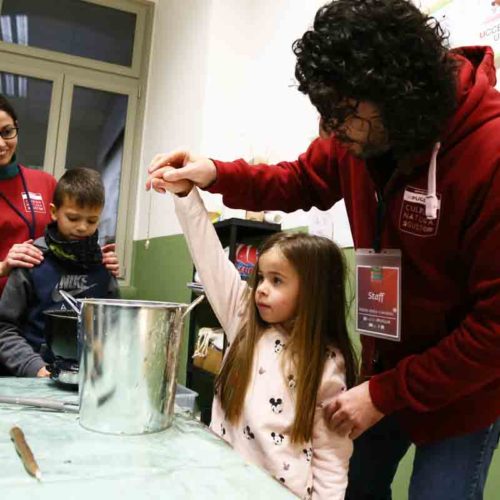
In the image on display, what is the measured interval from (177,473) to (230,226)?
4.95 feet

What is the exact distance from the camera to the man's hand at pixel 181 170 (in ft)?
3.15

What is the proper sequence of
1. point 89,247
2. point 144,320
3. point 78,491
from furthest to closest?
point 89,247 < point 144,320 < point 78,491

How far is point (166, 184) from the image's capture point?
0.97 metres

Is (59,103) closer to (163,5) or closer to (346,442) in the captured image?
(163,5)

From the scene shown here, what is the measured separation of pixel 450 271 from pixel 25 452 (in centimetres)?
68

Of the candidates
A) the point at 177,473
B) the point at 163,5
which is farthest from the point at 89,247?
the point at 163,5

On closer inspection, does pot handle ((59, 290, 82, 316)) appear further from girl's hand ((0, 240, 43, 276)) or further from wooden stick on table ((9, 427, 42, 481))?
girl's hand ((0, 240, 43, 276))

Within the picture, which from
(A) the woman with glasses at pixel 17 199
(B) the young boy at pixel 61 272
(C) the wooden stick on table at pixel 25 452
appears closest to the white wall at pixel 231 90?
(B) the young boy at pixel 61 272

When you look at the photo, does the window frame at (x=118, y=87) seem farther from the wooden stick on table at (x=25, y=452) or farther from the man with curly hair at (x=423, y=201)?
the wooden stick on table at (x=25, y=452)

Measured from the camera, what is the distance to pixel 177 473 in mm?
554

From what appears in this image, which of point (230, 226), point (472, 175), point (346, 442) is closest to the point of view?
point (472, 175)

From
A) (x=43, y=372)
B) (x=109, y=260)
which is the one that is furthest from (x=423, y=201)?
(x=109, y=260)

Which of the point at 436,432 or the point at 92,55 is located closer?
the point at 436,432

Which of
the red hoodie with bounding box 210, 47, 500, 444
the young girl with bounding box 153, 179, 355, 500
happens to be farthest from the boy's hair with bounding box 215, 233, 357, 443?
the red hoodie with bounding box 210, 47, 500, 444
